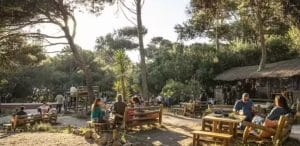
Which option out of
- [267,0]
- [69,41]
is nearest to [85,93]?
[69,41]

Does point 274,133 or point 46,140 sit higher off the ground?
point 274,133

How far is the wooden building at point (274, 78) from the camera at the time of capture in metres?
22.7

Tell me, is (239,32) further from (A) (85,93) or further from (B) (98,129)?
(B) (98,129)

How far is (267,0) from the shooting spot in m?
18.2

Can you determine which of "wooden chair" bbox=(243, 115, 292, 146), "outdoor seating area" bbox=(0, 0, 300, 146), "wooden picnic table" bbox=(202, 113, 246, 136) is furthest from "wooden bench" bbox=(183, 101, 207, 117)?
"wooden chair" bbox=(243, 115, 292, 146)

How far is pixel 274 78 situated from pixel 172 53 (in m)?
9.88

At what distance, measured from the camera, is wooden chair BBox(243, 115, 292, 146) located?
992cm

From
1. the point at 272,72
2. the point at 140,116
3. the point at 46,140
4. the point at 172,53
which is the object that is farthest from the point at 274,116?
the point at 172,53

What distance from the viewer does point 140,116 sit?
14609 mm

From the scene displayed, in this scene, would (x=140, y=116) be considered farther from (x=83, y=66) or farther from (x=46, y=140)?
(x=83, y=66)

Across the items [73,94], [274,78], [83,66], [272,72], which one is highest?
[83,66]

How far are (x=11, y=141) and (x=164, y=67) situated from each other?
1960 centimetres

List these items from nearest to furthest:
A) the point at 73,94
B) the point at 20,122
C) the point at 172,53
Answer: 1. the point at 20,122
2. the point at 73,94
3. the point at 172,53

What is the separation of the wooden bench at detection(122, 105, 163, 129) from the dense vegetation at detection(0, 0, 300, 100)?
5.36m
